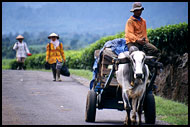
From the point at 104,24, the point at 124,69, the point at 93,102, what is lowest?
the point at 104,24

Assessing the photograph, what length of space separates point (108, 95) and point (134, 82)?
1.26m

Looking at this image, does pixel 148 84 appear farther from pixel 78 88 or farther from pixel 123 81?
pixel 78 88

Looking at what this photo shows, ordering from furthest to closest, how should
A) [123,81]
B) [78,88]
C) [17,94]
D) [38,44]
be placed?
[38,44] → [78,88] → [17,94] → [123,81]

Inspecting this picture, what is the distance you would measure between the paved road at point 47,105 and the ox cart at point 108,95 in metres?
0.38

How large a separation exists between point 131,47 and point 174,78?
5977 mm

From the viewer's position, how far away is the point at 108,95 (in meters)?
10.9

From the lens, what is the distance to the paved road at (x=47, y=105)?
10.7 m

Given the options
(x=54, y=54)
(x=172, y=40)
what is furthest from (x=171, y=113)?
(x=54, y=54)

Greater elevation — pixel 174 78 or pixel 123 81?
pixel 123 81

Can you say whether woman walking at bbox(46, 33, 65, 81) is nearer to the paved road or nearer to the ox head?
the paved road

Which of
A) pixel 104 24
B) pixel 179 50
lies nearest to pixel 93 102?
pixel 179 50

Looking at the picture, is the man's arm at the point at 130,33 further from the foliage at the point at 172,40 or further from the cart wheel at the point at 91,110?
the foliage at the point at 172,40

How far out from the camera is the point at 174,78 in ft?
51.6

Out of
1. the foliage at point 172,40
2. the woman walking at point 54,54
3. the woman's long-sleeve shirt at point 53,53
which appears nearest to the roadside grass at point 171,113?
the foliage at point 172,40
